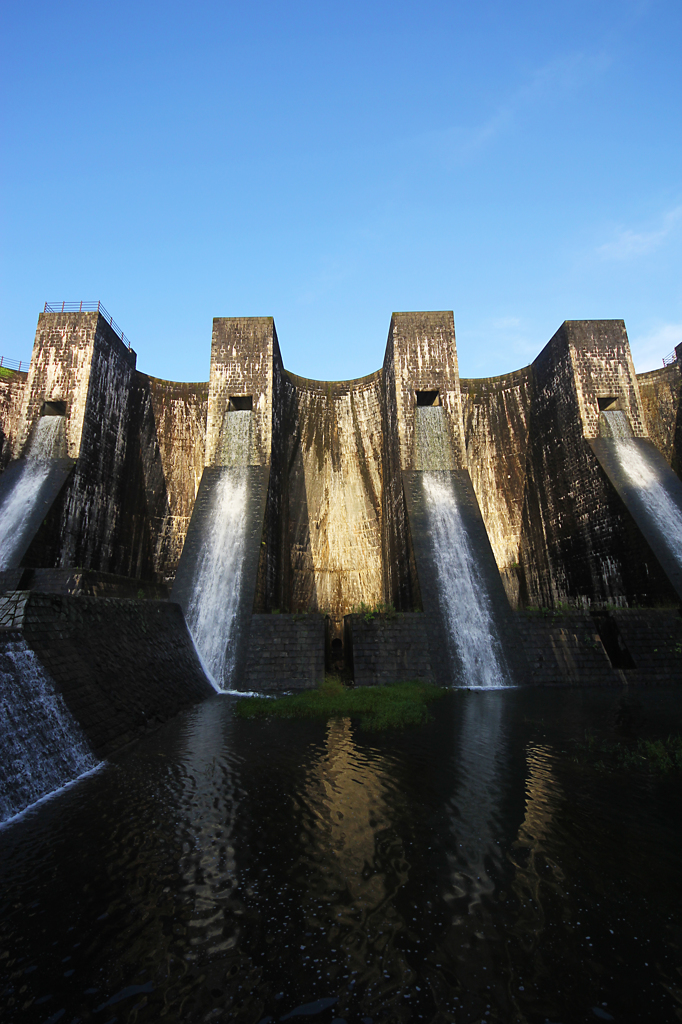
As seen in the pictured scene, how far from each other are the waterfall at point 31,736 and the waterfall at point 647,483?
531 inches

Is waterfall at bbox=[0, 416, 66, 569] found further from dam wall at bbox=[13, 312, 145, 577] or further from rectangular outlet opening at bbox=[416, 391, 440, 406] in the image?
rectangular outlet opening at bbox=[416, 391, 440, 406]

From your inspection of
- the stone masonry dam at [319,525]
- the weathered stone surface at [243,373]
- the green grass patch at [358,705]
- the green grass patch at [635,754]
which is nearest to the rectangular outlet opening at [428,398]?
the stone masonry dam at [319,525]

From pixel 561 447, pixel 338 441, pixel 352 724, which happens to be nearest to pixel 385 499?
pixel 338 441

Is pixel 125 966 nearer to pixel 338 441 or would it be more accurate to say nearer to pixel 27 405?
pixel 27 405

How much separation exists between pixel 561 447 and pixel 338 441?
8952mm

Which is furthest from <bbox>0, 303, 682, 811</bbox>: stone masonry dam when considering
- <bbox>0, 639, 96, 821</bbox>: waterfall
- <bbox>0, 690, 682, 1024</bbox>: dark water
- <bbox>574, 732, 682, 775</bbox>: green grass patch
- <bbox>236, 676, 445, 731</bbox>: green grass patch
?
<bbox>574, 732, 682, 775</bbox>: green grass patch

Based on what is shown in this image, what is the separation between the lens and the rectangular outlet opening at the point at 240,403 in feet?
53.2

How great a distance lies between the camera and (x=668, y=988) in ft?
6.77

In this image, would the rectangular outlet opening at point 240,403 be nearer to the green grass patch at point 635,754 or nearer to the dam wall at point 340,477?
the dam wall at point 340,477

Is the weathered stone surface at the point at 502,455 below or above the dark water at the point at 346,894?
above

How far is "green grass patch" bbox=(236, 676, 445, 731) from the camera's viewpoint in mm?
7219

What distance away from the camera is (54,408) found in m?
15.3

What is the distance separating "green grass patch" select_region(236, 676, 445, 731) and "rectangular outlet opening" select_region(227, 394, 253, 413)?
10.4 metres

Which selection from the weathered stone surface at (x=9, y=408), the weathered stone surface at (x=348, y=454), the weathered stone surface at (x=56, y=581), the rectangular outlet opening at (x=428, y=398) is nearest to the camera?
the weathered stone surface at (x=56, y=581)
